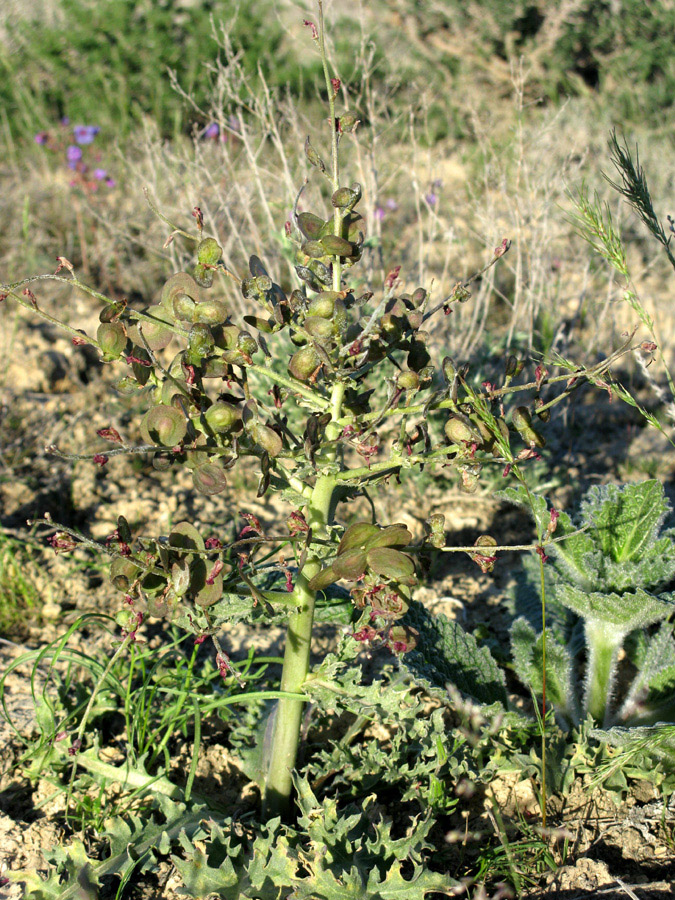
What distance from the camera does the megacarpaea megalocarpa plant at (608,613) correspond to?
1.94m

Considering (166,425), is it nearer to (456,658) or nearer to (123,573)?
(123,573)

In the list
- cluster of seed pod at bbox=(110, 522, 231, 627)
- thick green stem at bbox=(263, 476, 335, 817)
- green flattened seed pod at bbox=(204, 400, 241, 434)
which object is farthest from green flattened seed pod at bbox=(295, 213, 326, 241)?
cluster of seed pod at bbox=(110, 522, 231, 627)

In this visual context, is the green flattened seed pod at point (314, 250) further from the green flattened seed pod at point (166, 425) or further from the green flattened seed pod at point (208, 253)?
the green flattened seed pod at point (166, 425)

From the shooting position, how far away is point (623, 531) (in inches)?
81.6

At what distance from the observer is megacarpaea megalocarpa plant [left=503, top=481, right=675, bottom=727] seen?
76.5 inches

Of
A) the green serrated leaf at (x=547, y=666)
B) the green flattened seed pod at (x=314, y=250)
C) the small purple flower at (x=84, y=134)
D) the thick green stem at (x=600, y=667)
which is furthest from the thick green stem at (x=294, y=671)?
the small purple flower at (x=84, y=134)

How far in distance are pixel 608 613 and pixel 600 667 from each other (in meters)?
0.22

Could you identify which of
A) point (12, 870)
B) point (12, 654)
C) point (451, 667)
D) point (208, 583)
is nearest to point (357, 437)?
point (208, 583)

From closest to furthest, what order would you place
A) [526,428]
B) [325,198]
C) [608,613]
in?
[526,428]
[608,613]
[325,198]

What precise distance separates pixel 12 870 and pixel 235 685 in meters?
0.66

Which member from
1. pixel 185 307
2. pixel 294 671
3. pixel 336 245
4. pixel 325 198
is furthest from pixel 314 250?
pixel 325 198

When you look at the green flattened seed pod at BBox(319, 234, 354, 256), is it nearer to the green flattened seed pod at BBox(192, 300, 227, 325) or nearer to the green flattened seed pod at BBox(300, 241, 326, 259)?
the green flattened seed pod at BBox(300, 241, 326, 259)

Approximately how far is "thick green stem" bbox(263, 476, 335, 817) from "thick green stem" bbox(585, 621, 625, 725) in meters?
0.83

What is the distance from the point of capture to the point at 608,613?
6.16 feet
